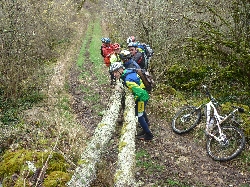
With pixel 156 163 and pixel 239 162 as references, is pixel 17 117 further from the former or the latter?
pixel 239 162

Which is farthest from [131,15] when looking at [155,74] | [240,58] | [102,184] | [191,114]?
[102,184]

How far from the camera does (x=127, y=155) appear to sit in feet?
16.8

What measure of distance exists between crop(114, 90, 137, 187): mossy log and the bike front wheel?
246 centimetres

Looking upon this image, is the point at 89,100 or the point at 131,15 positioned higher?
the point at 131,15

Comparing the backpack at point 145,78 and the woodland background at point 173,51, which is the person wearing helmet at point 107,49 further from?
the backpack at point 145,78

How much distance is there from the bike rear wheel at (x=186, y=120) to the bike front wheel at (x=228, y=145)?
1.00m

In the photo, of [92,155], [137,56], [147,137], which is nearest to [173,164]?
[147,137]

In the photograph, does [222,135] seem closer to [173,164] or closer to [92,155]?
[173,164]

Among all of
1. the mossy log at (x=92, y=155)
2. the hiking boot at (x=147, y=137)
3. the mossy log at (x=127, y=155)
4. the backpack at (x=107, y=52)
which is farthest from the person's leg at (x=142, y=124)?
the backpack at (x=107, y=52)

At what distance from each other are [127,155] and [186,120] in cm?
397

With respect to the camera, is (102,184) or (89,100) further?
(89,100)

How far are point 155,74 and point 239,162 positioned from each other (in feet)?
20.9

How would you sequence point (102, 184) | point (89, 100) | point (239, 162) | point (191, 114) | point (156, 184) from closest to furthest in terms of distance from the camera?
point (102, 184), point (156, 184), point (239, 162), point (191, 114), point (89, 100)

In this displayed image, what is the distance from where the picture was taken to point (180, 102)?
10.5 metres
